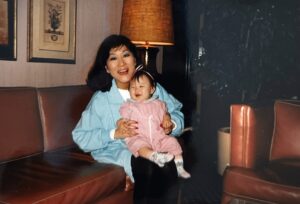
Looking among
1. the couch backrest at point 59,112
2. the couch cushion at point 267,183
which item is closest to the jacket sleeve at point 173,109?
the couch cushion at point 267,183

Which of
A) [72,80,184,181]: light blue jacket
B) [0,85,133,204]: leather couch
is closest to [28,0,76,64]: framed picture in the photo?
[0,85,133,204]: leather couch

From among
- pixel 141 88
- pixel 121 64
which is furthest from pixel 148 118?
pixel 121 64

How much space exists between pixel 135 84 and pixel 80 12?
117cm

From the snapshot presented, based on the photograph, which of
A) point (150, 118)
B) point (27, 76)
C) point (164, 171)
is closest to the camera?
point (164, 171)

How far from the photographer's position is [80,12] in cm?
277

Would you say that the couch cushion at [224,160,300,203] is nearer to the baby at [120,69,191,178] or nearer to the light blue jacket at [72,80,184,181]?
the baby at [120,69,191,178]

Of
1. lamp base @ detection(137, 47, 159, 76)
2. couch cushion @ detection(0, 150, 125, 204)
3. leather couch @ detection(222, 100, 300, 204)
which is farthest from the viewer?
lamp base @ detection(137, 47, 159, 76)

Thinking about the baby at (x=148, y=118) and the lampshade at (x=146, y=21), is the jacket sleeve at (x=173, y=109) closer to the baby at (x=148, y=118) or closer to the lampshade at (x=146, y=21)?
the baby at (x=148, y=118)

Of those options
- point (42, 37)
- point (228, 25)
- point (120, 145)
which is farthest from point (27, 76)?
point (228, 25)

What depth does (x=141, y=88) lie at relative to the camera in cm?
189

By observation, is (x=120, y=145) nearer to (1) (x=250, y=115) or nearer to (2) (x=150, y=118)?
(2) (x=150, y=118)

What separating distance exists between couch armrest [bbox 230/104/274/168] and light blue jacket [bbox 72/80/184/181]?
368 millimetres

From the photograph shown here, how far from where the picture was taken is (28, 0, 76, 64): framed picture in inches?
93.6

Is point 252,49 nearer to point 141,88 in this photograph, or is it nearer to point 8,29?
point 141,88
